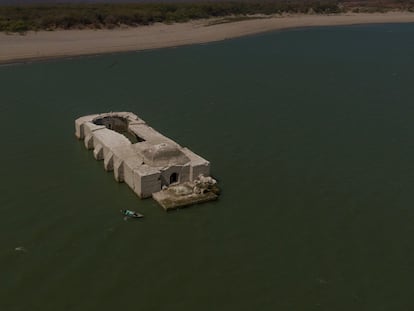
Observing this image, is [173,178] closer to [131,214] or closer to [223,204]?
[223,204]

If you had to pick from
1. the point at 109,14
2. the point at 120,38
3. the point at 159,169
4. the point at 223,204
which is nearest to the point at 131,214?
the point at 159,169

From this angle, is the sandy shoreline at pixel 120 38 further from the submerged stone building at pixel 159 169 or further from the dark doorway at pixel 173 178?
the dark doorway at pixel 173 178

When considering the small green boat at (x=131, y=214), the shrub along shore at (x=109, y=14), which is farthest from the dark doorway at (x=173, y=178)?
the shrub along shore at (x=109, y=14)

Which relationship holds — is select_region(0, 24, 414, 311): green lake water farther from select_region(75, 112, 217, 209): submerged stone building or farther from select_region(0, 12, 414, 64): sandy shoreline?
select_region(0, 12, 414, 64): sandy shoreline

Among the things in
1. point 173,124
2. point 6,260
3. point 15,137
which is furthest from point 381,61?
point 6,260

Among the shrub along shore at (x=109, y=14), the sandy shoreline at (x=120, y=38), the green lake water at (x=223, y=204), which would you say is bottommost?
the green lake water at (x=223, y=204)

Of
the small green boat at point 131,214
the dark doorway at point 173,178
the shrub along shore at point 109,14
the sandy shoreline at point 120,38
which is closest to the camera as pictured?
the small green boat at point 131,214

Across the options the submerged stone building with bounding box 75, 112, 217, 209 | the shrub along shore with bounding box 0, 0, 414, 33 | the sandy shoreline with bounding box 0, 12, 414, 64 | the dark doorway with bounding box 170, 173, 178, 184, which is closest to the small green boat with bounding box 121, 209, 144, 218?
the submerged stone building with bounding box 75, 112, 217, 209

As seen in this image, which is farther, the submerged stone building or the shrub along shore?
the shrub along shore

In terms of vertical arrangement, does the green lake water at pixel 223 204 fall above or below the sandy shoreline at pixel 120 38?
below
